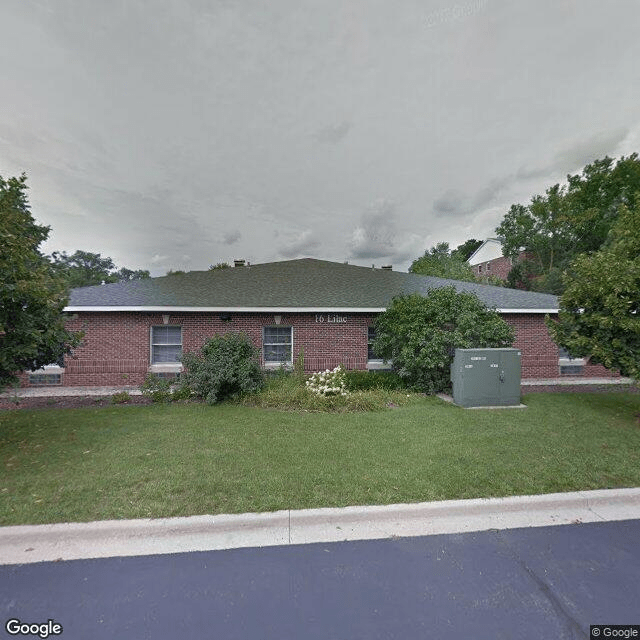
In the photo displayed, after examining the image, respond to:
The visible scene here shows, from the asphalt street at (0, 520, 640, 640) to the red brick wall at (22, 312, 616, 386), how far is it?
8.29 metres

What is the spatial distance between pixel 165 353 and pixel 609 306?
1223cm

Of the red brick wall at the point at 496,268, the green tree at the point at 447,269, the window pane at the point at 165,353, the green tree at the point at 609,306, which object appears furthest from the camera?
the red brick wall at the point at 496,268

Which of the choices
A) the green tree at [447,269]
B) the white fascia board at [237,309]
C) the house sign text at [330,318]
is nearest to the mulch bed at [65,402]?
the white fascia board at [237,309]

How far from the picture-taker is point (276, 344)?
11.3m

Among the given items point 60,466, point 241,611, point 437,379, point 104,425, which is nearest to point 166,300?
point 104,425

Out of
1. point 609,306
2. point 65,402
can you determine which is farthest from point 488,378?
point 65,402

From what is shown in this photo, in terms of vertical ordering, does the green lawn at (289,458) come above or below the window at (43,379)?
below

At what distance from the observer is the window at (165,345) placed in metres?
11.1

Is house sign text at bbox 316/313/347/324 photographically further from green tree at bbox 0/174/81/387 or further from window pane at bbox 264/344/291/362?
green tree at bbox 0/174/81/387

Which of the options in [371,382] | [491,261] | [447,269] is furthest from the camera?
[491,261]

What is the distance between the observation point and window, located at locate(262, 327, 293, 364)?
11.3 meters

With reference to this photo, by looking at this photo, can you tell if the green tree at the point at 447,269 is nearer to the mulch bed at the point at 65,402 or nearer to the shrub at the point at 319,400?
the shrub at the point at 319,400

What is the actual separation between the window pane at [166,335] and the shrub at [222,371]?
286cm

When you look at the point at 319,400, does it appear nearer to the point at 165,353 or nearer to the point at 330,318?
the point at 330,318
